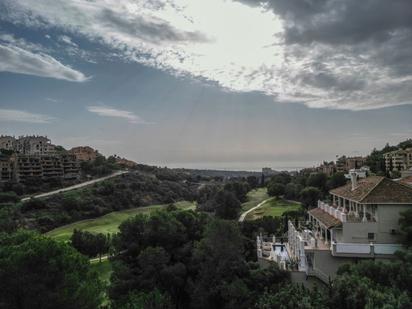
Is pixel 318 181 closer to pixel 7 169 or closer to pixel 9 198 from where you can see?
pixel 9 198

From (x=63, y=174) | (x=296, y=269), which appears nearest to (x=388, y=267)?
(x=296, y=269)

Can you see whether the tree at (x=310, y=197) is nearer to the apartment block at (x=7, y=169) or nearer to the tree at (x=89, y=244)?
the tree at (x=89, y=244)

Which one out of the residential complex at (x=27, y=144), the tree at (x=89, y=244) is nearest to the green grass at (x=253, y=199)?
the tree at (x=89, y=244)

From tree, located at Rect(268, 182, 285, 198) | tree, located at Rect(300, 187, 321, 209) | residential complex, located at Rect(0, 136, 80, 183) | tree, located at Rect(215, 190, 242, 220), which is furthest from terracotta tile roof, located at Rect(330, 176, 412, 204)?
residential complex, located at Rect(0, 136, 80, 183)

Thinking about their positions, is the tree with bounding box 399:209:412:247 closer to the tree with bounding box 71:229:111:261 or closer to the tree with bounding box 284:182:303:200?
the tree with bounding box 71:229:111:261

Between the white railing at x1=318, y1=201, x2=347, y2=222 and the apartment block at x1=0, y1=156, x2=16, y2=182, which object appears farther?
the apartment block at x1=0, y1=156, x2=16, y2=182

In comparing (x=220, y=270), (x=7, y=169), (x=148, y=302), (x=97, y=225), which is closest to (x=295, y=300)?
(x=148, y=302)
